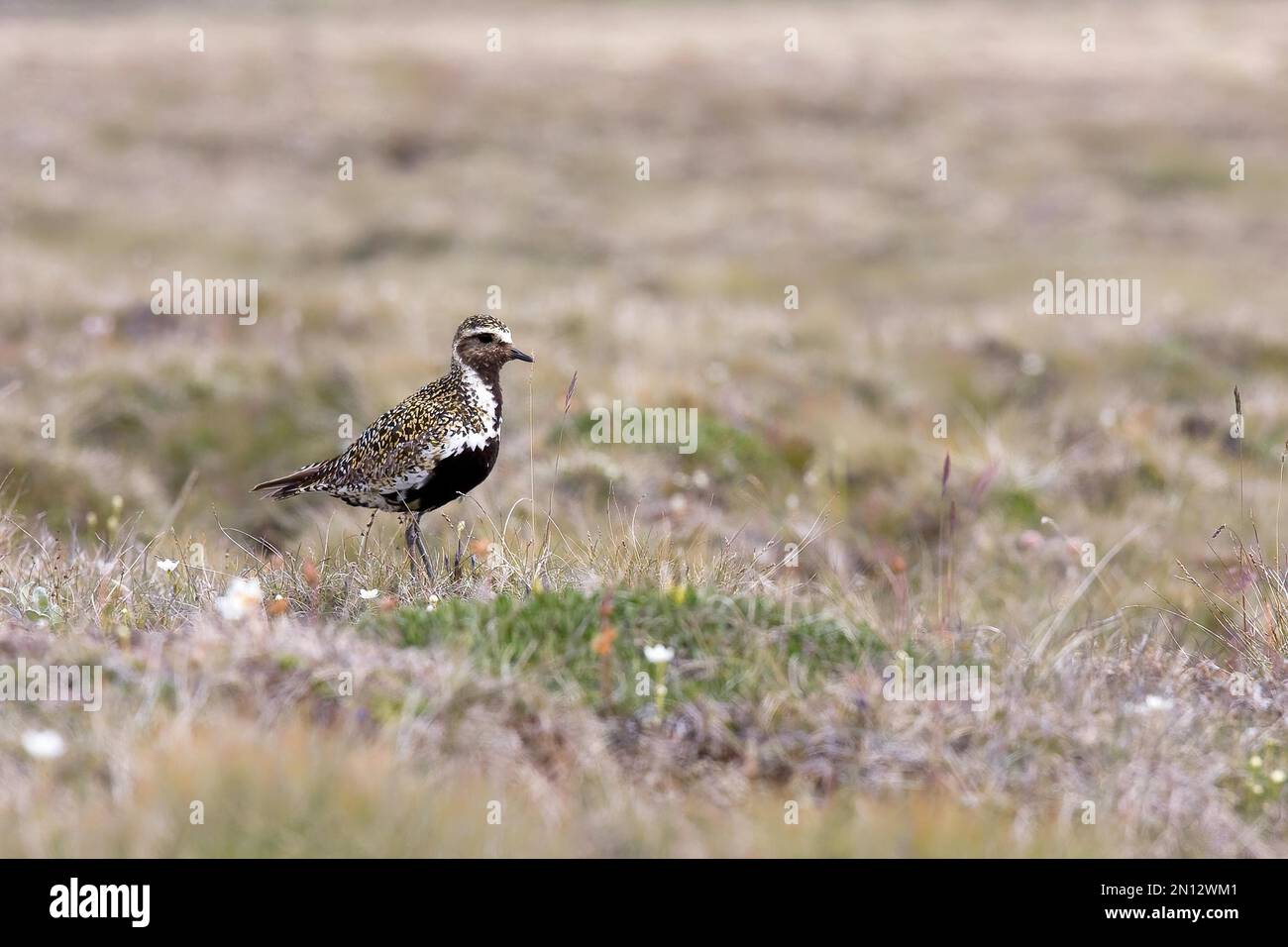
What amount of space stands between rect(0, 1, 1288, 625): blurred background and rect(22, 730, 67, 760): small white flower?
268 cm

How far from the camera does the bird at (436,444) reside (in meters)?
5.37

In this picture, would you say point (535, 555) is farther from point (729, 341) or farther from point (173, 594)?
point (729, 341)

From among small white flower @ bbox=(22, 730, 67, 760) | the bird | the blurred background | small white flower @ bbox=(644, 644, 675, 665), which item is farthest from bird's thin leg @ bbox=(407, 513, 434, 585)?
small white flower @ bbox=(22, 730, 67, 760)

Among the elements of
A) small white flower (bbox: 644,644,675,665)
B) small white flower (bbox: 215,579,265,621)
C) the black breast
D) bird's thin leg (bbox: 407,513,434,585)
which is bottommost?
small white flower (bbox: 644,644,675,665)

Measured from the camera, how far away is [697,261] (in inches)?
858

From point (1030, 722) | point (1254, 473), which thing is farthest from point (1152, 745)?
point (1254, 473)

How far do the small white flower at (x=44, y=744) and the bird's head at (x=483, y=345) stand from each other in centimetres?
259

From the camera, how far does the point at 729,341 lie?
13.0 metres

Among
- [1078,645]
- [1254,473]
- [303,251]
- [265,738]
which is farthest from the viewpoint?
[303,251]

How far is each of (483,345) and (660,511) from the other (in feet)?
10.1

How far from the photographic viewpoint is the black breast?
5.37 m

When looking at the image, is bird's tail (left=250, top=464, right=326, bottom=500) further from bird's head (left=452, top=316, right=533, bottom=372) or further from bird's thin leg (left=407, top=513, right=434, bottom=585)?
bird's head (left=452, top=316, right=533, bottom=372)

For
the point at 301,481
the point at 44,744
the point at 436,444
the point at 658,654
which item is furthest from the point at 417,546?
the point at 44,744
